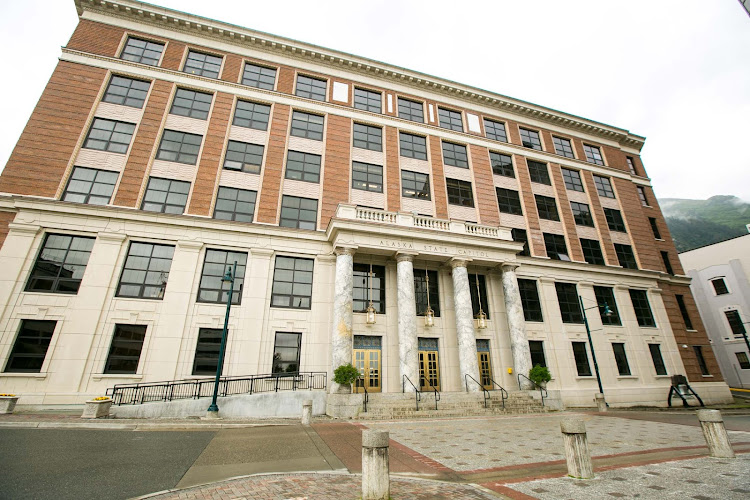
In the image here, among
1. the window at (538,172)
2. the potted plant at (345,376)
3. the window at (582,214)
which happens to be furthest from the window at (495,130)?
the potted plant at (345,376)

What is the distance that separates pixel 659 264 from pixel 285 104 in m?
35.9

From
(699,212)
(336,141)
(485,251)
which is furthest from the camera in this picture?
(699,212)

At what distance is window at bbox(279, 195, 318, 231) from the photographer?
21859 millimetres

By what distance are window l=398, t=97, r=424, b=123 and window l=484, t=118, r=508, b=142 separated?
21.6 feet

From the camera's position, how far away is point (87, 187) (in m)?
19.4

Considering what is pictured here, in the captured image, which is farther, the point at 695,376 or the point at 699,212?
the point at 699,212

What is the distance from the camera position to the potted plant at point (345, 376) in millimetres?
16234

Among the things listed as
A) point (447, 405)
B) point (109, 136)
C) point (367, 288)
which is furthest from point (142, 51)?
point (447, 405)

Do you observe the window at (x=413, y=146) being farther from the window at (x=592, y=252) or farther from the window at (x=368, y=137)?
the window at (x=592, y=252)

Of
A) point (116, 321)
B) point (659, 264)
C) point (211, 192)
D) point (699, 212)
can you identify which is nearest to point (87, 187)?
point (211, 192)

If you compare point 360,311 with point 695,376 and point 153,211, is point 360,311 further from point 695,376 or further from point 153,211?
point 695,376

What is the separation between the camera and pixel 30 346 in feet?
52.3

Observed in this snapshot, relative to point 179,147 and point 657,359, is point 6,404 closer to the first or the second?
point 179,147

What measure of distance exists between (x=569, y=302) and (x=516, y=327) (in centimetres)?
746
